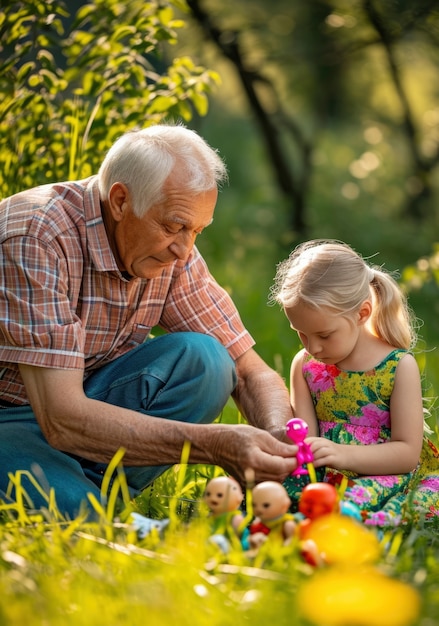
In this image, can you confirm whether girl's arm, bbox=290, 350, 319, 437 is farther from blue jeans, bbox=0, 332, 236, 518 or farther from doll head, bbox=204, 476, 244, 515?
doll head, bbox=204, 476, 244, 515

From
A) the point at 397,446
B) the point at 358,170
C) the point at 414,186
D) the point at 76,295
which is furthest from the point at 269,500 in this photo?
the point at 358,170

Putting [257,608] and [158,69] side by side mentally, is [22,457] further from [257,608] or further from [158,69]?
[158,69]

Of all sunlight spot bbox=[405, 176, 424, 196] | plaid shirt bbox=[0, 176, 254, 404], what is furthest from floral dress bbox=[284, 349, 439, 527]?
sunlight spot bbox=[405, 176, 424, 196]

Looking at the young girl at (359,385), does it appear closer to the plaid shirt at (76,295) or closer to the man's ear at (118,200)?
the plaid shirt at (76,295)

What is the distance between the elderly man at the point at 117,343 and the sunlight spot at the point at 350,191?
300 inches

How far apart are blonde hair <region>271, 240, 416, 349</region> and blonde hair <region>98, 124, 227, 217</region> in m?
0.36

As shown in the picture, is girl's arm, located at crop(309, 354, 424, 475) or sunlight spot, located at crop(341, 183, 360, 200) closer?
girl's arm, located at crop(309, 354, 424, 475)

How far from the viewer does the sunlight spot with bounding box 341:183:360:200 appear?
1054 cm

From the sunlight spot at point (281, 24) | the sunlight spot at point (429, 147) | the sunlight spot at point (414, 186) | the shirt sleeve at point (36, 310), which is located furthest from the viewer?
the sunlight spot at point (414, 186)

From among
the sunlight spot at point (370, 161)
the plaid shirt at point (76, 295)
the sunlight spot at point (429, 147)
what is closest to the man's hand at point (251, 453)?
the plaid shirt at point (76, 295)

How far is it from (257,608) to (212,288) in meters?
1.62

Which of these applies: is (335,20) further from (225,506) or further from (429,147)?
(225,506)

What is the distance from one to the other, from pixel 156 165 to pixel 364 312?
75 cm

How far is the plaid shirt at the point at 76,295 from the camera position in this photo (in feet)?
8.68
